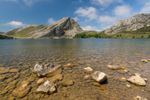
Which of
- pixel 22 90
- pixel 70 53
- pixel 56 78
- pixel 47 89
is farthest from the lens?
pixel 70 53

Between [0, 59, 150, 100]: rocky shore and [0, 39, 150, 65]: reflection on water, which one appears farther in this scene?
[0, 39, 150, 65]: reflection on water

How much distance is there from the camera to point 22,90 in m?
11.2

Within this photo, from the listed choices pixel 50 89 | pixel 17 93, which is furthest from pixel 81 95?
pixel 17 93

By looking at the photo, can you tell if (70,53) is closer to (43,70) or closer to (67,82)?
(43,70)

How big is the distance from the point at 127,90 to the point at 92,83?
335cm

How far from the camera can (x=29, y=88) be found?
38.0 feet

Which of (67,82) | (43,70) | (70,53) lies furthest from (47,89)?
(70,53)

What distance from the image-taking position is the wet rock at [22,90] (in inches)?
414

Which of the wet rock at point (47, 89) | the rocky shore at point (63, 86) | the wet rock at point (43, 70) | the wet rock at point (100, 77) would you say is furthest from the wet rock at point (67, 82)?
the wet rock at point (43, 70)

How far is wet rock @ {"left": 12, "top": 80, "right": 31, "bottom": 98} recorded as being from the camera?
10.5m

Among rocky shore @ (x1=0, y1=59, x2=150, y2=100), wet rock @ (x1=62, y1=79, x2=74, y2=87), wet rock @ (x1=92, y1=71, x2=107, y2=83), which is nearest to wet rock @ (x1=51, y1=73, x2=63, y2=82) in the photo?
rocky shore @ (x1=0, y1=59, x2=150, y2=100)

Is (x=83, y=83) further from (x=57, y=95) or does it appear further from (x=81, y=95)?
(x=57, y=95)

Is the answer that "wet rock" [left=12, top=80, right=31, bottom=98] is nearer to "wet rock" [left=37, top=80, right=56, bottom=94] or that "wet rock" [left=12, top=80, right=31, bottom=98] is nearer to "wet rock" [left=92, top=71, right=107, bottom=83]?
"wet rock" [left=37, top=80, right=56, bottom=94]

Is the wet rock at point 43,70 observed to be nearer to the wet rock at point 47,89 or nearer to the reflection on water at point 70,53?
the wet rock at point 47,89
